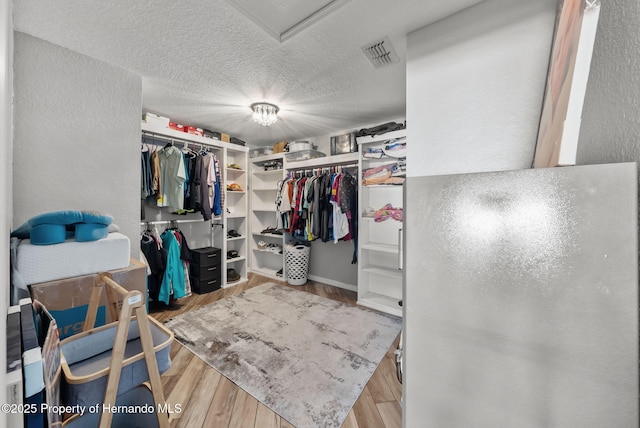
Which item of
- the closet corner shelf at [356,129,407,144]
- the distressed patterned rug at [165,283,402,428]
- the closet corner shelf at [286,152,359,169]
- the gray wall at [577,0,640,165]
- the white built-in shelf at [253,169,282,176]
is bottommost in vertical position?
the distressed patterned rug at [165,283,402,428]

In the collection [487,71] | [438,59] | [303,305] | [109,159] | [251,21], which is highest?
[251,21]

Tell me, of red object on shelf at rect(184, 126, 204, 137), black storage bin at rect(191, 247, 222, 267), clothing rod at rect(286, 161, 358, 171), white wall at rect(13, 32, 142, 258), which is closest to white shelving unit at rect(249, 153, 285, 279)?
clothing rod at rect(286, 161, 358, 171)

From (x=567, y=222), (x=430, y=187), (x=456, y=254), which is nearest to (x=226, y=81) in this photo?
(x=430, y=187)

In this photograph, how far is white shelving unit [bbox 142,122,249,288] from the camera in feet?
10.4

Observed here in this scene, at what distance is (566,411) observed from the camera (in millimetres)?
472

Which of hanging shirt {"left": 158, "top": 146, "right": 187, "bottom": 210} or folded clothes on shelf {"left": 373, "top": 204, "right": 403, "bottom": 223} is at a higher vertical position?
hanging shirt {"left": 158, "top": 146, "right": 187, "bottom": 210}

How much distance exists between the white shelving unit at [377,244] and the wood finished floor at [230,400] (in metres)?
0.98

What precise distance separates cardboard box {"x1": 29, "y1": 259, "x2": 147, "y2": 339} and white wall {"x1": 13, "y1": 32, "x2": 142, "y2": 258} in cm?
66

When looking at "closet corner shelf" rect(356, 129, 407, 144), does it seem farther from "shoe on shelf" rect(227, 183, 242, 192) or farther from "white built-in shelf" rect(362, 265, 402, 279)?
"shoe on shelf" rect(227, 183, 242, 192)

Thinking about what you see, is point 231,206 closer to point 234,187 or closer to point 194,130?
point 234,187

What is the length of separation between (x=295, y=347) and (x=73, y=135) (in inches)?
87.9

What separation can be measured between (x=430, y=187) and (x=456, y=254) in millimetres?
192

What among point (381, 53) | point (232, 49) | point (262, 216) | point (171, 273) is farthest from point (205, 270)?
point (381, 53)

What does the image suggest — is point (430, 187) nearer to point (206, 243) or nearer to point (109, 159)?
point (109, 159)
